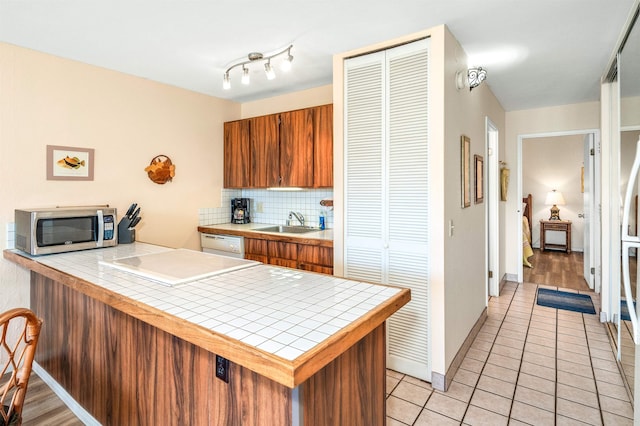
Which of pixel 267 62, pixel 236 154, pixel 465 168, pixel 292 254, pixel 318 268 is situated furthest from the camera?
pixel 236 154

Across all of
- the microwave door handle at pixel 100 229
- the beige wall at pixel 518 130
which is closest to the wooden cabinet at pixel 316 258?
the microwave door handle at pixel 100 229

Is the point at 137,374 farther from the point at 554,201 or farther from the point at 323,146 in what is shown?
the point at 554,201

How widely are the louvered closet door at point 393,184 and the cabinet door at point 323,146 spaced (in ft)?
1.67

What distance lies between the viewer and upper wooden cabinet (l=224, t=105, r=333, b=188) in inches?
127

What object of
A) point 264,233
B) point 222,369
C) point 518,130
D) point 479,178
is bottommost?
point 222,369

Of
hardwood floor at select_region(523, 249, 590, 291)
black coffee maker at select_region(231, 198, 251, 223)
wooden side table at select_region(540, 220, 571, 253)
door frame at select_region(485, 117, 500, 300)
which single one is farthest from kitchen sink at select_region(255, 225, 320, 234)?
wooden side table at select_region(540, 220, 571, 253)

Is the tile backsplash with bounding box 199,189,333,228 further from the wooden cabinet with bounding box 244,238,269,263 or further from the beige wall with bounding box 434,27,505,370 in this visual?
the beige wall with bounding box 434,27,505,370

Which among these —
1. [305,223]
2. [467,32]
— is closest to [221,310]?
[467,32]

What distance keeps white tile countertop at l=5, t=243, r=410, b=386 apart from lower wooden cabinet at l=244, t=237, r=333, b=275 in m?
1.10

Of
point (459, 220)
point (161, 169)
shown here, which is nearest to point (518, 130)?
point (459, 220)

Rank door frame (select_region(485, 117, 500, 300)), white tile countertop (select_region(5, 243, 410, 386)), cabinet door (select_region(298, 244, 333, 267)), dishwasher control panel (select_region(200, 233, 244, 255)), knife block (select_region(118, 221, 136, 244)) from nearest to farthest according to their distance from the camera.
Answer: white tile countertop (select_region(5, 243, 410, 386)) → knife block (select_region(118, 221, 136, 244)) → cabinet door (select_region(298, 244, 333, 267)) → dishwasher control panel (select_region(200, 233, 244, 255)) → door frame (select_region(485, 117, 500, 300))

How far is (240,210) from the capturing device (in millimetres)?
4156

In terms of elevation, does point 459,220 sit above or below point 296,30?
below

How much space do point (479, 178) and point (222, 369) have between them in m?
2.87
